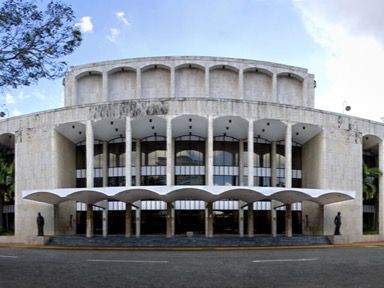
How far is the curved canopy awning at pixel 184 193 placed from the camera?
2770cm

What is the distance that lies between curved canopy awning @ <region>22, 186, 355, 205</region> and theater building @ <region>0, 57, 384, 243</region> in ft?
1.66

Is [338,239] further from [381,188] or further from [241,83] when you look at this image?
[241,83]

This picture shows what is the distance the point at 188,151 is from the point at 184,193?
8942 millimetres

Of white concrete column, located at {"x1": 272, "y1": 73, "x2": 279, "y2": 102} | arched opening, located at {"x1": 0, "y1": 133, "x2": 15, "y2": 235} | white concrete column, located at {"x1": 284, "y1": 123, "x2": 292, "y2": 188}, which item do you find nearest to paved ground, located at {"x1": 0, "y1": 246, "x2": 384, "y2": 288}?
white concrete column, located at {"x1": 284, "y1": 123, "x2": 292, "y2": 188}

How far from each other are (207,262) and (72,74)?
98.1 ft

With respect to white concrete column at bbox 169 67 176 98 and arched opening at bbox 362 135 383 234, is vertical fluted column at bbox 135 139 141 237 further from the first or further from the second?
arched opening at bbox 362 135 383 234

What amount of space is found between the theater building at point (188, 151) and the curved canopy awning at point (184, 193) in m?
0.51

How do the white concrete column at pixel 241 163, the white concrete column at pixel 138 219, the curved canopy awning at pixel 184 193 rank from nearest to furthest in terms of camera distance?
the curved canopy awning at pixel 184 193, the white concrete column at pixel 138 219, the white concrete column at pixel 241 163

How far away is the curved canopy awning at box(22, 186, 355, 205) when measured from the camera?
90.9 feet

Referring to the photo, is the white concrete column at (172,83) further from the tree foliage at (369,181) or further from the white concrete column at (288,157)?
the tree foliage at (369,181)

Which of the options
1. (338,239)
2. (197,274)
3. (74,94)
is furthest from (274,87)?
(197,274)

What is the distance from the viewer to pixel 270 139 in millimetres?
37938

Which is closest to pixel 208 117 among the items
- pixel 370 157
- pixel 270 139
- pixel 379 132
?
pixel 270 139

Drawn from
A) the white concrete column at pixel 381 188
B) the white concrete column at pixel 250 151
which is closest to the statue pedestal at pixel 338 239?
the white concrete column at pixel 250 151
